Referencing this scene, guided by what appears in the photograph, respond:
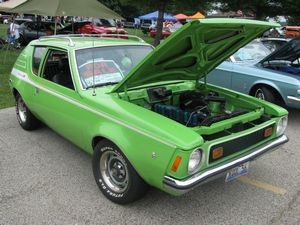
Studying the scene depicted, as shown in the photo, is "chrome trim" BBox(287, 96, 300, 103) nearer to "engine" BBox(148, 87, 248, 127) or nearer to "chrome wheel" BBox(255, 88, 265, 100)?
"chrome wheel" BBox(255, 88, 265, 100)

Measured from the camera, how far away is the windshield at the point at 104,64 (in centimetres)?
368

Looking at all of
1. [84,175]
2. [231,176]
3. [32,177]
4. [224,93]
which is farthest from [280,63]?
[32,177]

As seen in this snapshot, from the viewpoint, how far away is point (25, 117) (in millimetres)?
5141

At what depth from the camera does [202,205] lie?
3.28 meters

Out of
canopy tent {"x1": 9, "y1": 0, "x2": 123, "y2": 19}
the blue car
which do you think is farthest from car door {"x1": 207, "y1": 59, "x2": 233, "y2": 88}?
canopy tent {"x1": 9, "y1": 0, "x2": 123, "y2": 19}

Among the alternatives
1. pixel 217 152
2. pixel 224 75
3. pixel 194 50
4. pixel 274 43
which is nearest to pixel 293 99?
pixel 224 75

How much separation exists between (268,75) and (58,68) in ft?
12.6

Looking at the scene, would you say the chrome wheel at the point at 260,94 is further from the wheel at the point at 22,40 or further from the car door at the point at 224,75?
the wheel at the point at 22,40

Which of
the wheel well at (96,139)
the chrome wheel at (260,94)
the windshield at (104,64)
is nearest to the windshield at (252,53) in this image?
the chrome wheel at (260,94)

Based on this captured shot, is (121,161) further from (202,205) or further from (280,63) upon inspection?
(280,63)

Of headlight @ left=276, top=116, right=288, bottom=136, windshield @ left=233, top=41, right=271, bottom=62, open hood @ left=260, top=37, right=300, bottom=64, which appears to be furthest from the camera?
windshield @ left=233, top=41, right=271, bottom=62

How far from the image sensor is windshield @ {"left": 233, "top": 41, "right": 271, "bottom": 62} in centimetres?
712

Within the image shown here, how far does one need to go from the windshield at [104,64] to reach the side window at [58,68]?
29cm

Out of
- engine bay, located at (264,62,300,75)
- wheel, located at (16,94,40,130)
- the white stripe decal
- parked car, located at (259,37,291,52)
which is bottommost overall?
wheel, located at (16,94,40,130)
